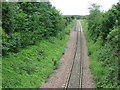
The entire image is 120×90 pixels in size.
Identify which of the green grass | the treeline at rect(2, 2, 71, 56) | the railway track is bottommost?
the railway track

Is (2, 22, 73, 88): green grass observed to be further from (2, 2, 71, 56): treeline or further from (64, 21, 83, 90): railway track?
(64, 21, 83, 90): railway track

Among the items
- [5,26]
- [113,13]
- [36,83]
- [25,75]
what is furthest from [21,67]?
[113,13]

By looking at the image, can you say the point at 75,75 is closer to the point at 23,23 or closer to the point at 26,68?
the point at 26,68

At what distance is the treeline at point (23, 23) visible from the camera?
15.2m

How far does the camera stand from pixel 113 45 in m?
14.1

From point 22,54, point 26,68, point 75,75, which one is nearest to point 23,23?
point 22,54

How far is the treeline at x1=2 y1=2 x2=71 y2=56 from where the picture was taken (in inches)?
599

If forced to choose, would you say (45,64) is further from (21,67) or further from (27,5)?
(27,5)

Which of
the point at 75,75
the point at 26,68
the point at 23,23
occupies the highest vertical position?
the point at 23,23

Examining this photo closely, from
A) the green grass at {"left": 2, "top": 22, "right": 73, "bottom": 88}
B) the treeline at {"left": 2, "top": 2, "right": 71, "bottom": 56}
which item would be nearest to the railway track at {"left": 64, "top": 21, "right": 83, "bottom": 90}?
the green grass at {"left": 2, "top": 22, "right": 73, "bottom": 88}

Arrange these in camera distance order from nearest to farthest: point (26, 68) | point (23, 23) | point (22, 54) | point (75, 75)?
point (26, 68) < point (75, 75) < point (22, 54) < point (23, 23)

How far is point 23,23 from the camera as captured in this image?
2136cm

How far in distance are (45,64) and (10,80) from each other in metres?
6.00

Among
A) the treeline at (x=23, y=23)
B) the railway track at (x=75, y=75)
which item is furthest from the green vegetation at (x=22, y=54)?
the railway track at (x=75, y=75)
